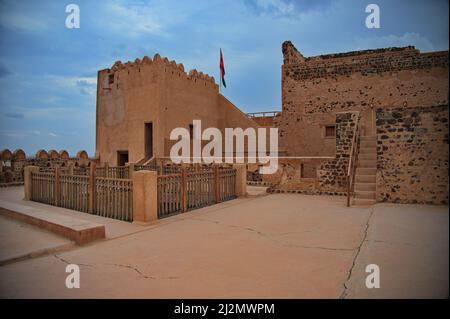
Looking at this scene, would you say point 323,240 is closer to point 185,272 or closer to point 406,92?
point 185,272

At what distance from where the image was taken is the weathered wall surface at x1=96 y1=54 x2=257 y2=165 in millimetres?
17625

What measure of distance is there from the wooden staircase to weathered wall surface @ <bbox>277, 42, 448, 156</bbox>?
5.50 metres

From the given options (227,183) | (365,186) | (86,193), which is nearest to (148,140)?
(227,183)

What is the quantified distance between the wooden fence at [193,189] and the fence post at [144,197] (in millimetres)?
619

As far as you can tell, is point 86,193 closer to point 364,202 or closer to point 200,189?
point 200,189

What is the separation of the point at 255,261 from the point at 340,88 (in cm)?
1472

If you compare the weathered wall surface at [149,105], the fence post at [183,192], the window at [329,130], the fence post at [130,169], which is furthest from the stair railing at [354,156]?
the weathered wall surface at [149,105]

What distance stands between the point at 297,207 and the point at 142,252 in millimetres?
5106

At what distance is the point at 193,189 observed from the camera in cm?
852

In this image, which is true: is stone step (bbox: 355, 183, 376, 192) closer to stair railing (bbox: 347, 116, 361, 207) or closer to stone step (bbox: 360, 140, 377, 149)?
stair railing (bbox: 347, 116, 361, 207)

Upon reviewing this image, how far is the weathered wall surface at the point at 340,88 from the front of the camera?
1520 centimetres

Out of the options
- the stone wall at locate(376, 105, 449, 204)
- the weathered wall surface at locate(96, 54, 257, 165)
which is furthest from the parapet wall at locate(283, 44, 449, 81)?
the stone wall at locate(376, 105, 449, 204)

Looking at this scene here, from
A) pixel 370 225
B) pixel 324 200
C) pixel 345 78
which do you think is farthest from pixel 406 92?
pixel 370 225

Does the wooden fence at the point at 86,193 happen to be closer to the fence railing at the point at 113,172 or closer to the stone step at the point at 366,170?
the fence railing at the point at 113,172
